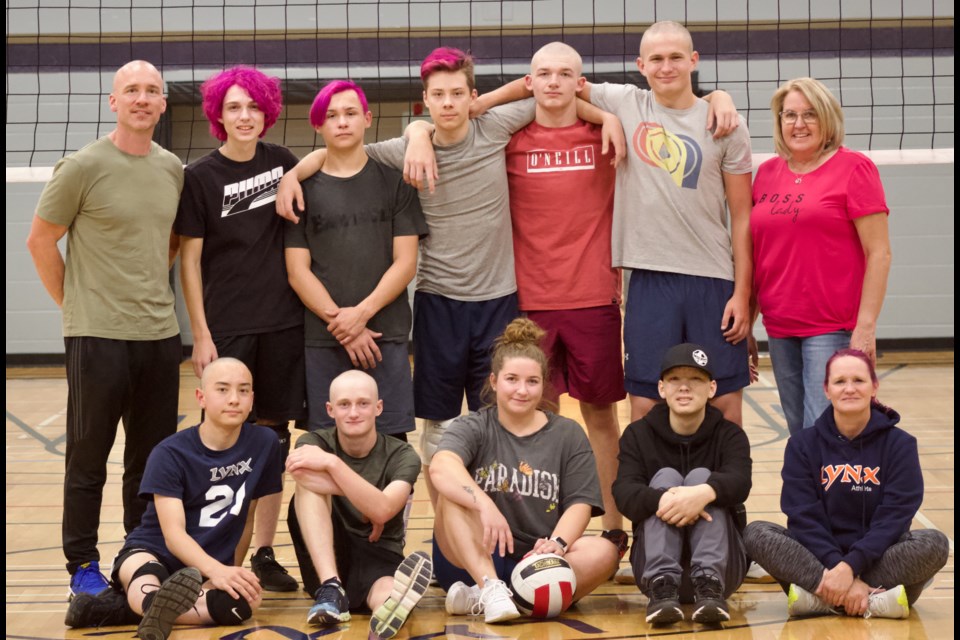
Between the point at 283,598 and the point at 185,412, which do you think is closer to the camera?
the point at 283,598

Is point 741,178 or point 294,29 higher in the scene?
point 294,29

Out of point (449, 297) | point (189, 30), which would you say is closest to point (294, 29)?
point (189, 30)

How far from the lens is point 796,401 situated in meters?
4.47

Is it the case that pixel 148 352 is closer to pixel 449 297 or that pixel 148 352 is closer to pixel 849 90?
pixel 449 297

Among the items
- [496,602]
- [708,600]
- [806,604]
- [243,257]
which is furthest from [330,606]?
[806,604]

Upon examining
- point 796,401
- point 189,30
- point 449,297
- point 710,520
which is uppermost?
point 189,30

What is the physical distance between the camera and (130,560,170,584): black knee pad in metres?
3.97

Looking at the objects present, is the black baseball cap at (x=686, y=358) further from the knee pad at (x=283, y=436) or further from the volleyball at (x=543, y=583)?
the knee pad at (x=283, y=436)

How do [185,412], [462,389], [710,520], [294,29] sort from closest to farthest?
[710,520] < [462,389] < [185,412] < [294,29]

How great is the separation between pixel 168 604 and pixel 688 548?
72.6 inches

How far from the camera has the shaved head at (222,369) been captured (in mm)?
4160

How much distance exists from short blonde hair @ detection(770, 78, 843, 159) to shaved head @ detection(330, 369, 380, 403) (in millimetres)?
1860

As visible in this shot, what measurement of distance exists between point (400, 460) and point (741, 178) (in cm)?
177

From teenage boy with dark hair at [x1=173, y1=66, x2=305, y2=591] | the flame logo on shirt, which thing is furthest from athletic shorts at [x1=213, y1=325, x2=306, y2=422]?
the flame logo on shirt
